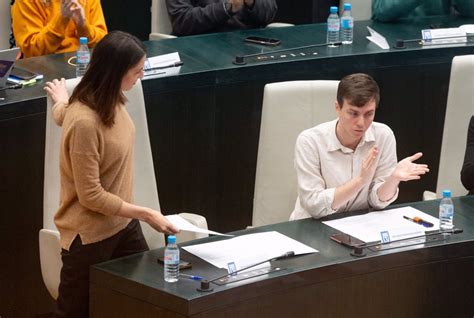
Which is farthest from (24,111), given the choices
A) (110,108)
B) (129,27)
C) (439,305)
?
(129,27)

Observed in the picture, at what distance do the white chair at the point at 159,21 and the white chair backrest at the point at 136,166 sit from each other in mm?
1836

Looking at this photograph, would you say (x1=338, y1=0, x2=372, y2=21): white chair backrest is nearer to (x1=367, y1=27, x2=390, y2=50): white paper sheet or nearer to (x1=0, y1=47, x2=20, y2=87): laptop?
(x1=367, y1=27, x2=390, y2=50): white paper sheet

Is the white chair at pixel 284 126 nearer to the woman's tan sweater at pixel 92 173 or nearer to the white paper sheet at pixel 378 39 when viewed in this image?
the woman's tan sweater at pixel 92 173

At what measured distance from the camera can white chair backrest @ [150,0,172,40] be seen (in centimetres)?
623

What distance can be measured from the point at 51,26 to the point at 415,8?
6.95 feet

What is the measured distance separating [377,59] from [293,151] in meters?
1.08

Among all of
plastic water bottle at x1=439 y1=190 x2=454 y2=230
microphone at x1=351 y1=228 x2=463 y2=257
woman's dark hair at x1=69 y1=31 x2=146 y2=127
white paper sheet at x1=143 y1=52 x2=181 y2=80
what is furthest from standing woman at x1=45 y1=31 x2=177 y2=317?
white paper sheet at x1=143 y1=52 x2=181 y2=80

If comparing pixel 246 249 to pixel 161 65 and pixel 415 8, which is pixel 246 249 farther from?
pixel 415 8

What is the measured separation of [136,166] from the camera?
14.5ft

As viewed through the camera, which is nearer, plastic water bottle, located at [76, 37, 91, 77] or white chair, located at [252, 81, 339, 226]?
white chair, located at [252, 81, 339, 226]

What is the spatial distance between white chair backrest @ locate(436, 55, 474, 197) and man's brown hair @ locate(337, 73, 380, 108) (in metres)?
0.82

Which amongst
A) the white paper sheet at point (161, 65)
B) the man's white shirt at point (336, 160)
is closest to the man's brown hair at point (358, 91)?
the man's white shirt at point (336, 160)

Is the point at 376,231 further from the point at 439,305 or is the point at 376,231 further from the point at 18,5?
the point at 18,5

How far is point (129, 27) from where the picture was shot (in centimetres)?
738
